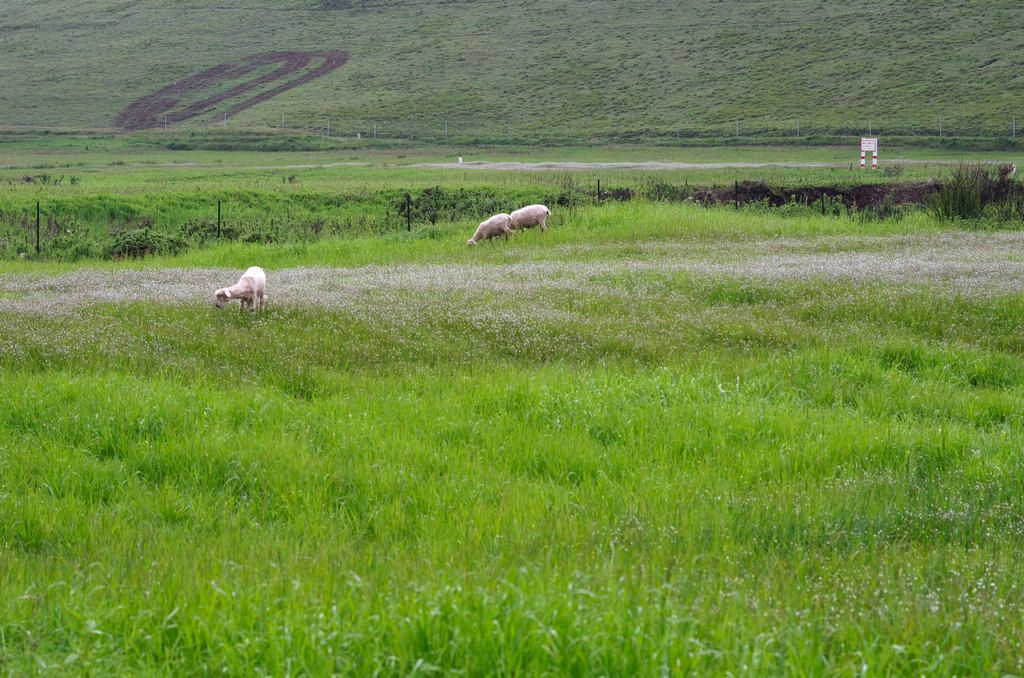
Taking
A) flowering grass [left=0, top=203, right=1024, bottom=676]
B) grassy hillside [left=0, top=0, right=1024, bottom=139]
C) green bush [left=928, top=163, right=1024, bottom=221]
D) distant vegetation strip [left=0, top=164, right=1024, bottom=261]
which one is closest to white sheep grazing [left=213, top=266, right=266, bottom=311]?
flowering grass [left=0, top=203, right=1024, bottom=676]

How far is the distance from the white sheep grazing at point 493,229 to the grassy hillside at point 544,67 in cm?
6365

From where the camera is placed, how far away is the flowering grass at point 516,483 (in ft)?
12.7

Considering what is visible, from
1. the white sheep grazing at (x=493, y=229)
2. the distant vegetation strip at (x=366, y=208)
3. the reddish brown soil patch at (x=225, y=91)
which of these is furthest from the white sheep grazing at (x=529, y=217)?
the reddish brown soil patch at (x=225, y=91)

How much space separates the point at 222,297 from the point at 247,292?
0.37 metres

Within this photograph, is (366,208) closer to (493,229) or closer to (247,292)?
(493,229)

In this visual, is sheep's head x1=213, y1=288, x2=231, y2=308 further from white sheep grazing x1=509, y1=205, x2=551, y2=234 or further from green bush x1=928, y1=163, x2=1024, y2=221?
green bush x1=928, y1=163, x2=1024, y2=221

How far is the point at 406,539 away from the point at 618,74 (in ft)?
375

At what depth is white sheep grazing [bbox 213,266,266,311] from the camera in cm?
1318

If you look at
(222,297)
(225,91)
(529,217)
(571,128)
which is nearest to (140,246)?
(529,217)

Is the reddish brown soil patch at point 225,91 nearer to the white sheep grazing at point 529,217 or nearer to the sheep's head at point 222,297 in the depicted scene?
the white sheep grazing at point 529,217

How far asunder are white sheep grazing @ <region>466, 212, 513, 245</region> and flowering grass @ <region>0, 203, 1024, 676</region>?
1045cm

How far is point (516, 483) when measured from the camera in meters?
6.20

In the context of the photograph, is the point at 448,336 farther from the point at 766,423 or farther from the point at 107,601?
the point at 107,601

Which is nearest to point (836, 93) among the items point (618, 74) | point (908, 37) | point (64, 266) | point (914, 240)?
point (908, 37)
